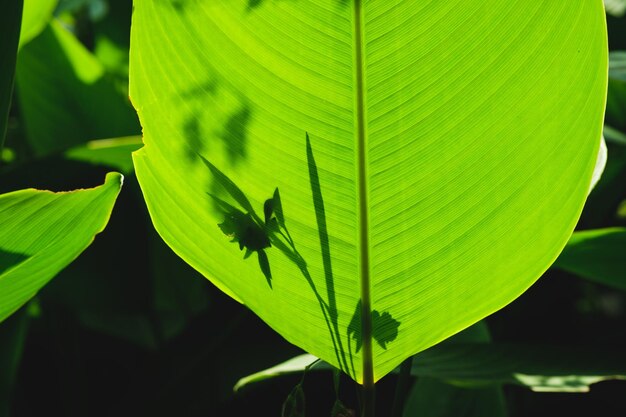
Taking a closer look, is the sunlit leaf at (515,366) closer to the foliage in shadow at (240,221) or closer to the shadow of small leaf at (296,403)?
the shadow of small leaf at (296,403)

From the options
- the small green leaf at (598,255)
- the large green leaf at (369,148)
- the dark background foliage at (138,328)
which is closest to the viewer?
the large green leaf at (369,148)

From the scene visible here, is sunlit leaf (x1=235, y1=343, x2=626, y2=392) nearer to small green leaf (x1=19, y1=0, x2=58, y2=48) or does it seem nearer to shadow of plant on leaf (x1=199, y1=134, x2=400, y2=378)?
shadow of plant on leaf (x1=199, y1=134, x2=400, y2=378)

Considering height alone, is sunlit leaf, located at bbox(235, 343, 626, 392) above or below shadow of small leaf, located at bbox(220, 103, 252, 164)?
below

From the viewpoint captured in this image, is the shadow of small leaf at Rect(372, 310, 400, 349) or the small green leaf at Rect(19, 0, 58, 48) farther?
the small green leaf at Rect(19, 0, 58, 48)

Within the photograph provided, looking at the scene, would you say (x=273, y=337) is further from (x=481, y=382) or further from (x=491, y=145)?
(x=491, y=145)

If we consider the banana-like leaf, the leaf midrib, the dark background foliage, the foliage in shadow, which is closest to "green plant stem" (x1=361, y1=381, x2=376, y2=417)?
the leaf midrib

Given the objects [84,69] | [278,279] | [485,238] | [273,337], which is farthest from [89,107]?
[485,238]

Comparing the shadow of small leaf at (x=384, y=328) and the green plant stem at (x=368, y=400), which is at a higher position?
the shadow of small leaf at (x=384, y=328)

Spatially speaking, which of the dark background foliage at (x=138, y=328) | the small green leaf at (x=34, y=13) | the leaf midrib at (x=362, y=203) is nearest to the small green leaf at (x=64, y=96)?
the dark background foliage at (x=138, y=328)
